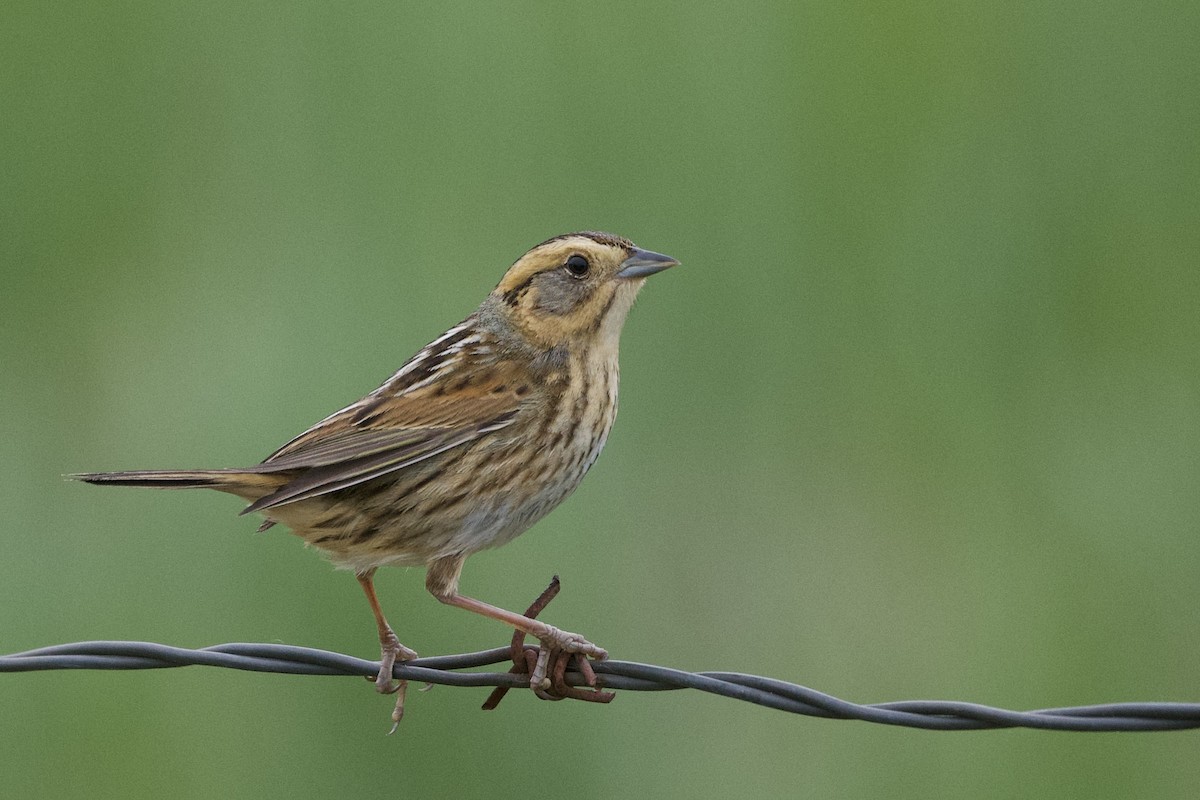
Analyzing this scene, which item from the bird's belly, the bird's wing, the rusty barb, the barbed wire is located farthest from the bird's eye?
the barbed wire

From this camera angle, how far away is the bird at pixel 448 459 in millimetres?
5887

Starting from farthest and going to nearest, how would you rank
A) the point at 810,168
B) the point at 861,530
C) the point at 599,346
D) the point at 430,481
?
1. the point at 810,168
2. the point at 861,530
3. the point at 599,346
4. the point at 430,481

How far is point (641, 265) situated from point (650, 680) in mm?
2198

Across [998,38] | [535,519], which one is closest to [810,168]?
[998,38]

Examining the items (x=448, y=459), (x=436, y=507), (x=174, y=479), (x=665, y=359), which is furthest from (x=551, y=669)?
(x=665, y=359)

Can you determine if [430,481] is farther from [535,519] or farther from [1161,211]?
[1161,211]

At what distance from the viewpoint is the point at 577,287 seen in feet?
21.2

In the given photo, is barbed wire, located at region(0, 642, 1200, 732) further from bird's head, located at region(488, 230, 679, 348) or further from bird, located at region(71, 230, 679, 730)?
bird's head, located at region(488, 230, 679, 348)

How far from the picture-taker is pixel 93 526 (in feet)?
26.9

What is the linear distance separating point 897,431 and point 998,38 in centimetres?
264

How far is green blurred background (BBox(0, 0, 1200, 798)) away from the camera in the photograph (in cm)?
781

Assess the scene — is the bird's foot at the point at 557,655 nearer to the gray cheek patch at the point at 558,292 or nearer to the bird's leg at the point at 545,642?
the bird's leg at the point at 545,642

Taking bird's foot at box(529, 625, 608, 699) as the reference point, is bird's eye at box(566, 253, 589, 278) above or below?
above

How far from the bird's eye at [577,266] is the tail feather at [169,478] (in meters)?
1.56
